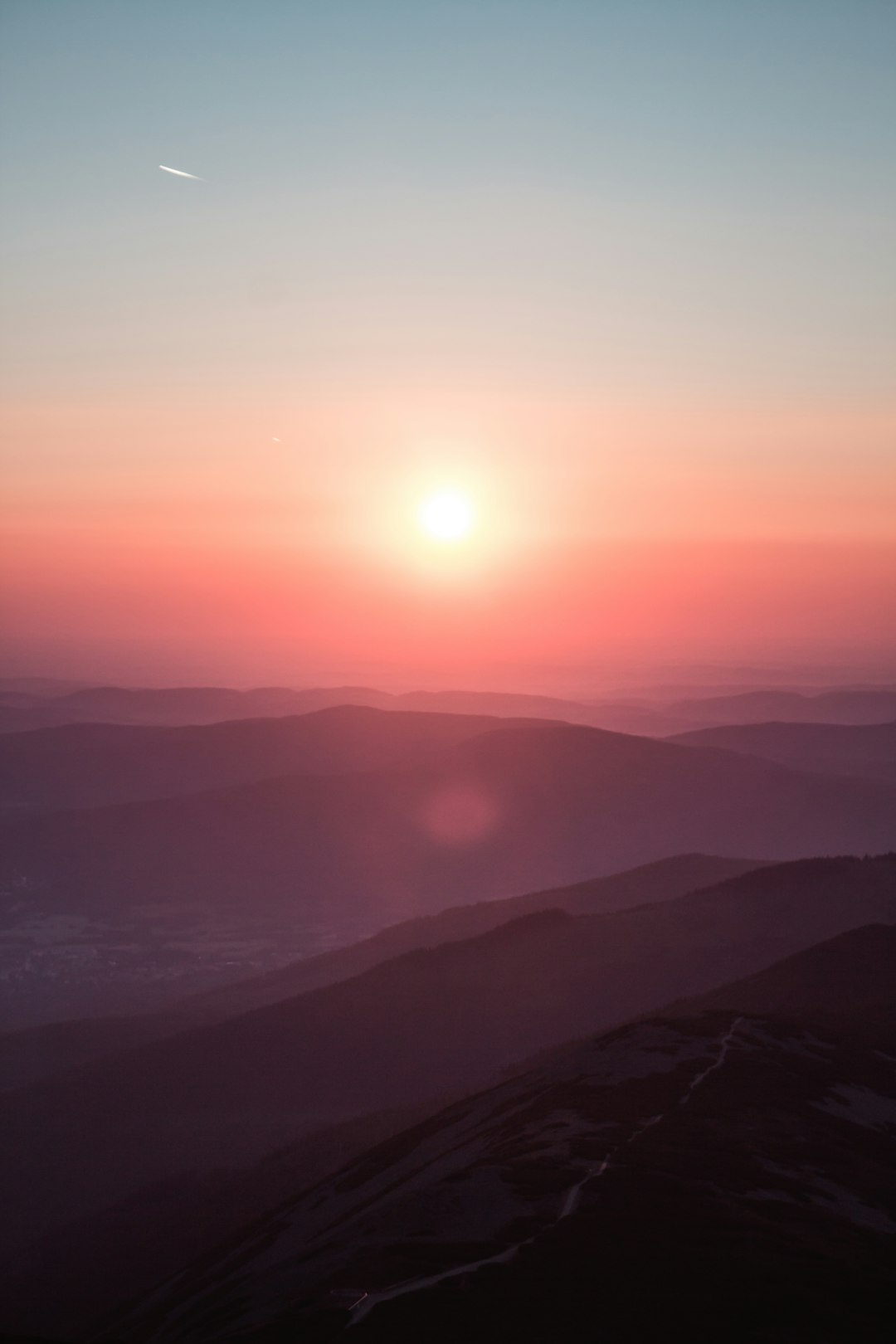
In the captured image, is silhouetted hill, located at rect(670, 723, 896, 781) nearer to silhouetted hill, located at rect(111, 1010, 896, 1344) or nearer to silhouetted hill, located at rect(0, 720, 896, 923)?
silhouetted hill, located at rect(0, 720, 896, 923)

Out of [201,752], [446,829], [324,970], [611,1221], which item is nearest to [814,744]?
[446,829]

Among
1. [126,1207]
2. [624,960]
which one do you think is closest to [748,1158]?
[126,1207]

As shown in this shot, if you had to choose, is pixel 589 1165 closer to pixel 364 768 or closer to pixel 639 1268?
pixel 639 1268

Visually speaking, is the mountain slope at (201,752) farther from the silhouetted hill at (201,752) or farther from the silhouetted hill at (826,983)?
the silhouetted hill at (826,983)

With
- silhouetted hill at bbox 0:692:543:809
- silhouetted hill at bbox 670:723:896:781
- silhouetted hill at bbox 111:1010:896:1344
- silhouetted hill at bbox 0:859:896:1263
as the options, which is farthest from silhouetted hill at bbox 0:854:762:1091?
silhouetted hill at bbox 670:723:896:781

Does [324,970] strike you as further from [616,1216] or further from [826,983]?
[616,1216]

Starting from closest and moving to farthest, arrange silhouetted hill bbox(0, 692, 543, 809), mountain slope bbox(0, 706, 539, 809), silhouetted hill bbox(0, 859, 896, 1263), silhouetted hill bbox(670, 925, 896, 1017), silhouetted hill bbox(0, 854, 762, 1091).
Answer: silhouetted hill bbox(670, 925, 896, 1017) < silhouetted hill bbox(0, 859, 896, 1263) < silhouetted hill bbox(0, 854, 762, 1091) < mountain slope bbox(0, 706, 539, 809) < silhouetted hill bbox(0, 692, 543, 809)
